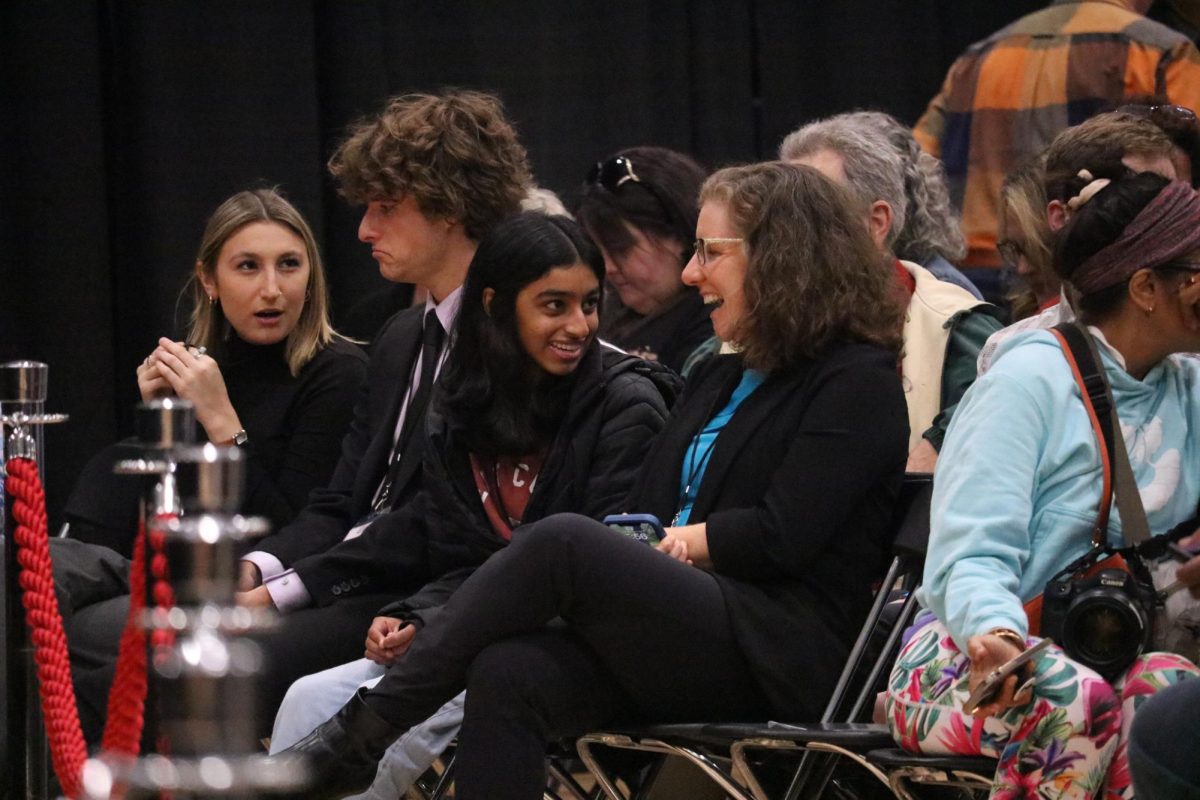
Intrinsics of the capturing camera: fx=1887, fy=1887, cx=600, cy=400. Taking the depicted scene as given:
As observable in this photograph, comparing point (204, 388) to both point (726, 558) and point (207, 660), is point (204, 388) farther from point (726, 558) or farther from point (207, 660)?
point (207, 660)

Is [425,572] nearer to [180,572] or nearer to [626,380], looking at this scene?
[626,380]

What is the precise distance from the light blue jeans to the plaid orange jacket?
6.62ft

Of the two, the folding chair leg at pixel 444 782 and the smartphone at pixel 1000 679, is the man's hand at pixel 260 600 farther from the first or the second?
the smartphone at pixel 1000 679

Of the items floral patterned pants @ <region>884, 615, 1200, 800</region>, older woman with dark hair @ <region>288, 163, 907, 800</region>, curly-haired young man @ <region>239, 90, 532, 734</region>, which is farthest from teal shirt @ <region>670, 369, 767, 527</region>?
floral patterned pants @ <region>884, 615, 1200, 800</region>

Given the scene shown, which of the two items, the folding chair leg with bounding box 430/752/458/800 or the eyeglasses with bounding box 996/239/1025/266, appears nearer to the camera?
the folding chair leg with bounding box 430/752/458/800

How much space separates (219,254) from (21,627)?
51.2 inches

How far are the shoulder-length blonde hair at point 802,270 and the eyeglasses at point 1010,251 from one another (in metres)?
0.42

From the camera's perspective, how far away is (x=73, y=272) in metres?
4.61

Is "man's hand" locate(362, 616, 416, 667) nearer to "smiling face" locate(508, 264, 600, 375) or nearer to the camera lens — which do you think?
"smiling face" locate(508, 264, 600, 375)

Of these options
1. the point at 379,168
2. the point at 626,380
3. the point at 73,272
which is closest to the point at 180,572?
the point at 626,380

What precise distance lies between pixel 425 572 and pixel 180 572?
1.54 metres

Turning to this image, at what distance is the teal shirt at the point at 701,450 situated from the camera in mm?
3000

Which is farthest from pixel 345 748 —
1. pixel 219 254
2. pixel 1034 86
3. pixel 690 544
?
pixel 1034 86

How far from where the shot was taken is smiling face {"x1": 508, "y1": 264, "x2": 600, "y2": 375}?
128 inches
